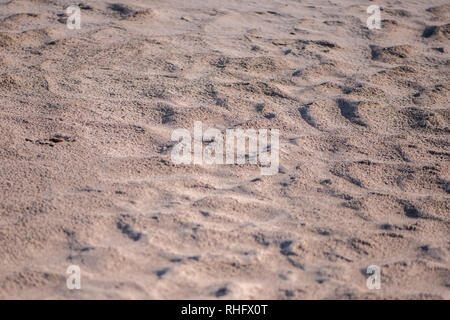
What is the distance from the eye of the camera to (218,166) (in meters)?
1.95

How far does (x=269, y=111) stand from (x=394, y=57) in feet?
3.69

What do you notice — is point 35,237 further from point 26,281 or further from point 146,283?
point 146,283

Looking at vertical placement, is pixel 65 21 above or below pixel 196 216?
above

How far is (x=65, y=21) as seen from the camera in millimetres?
3162

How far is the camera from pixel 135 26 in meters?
3.14

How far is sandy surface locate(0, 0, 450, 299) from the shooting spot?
145 cm

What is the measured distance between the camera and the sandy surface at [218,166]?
1.45 m

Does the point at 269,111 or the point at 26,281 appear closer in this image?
the point at 26,281

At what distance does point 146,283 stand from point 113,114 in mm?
1069
